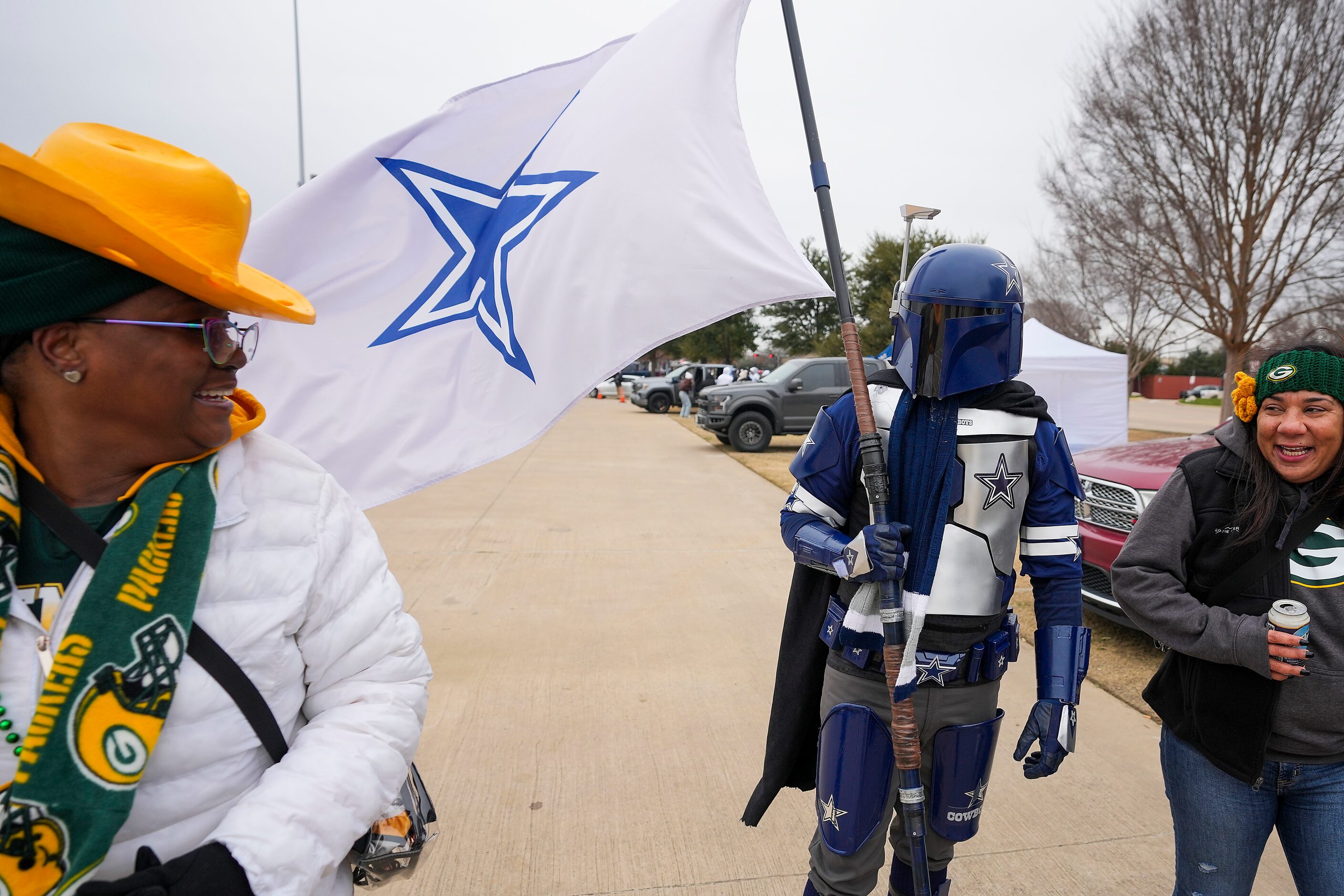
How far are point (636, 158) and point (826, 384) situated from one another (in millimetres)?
11990

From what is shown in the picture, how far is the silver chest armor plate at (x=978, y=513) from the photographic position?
199 cm

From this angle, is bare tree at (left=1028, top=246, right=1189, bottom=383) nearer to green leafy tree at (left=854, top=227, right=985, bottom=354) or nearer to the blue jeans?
green leafy tree at (left=854, top=227, right=985, bottom=354)

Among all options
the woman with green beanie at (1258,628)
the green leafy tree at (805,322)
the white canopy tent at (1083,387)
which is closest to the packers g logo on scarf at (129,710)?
the woman with green beanie at (1258,628)

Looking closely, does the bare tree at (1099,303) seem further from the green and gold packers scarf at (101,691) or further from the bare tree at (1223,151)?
the green and gold packers scarf at (101,691)

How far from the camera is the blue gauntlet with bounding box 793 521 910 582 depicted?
1.90m

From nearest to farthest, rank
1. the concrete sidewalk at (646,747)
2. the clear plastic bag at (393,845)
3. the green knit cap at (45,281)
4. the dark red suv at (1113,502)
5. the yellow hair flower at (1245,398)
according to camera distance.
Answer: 1. the green knit cap at (45,281)
2. the clear plastic bag at (393,845)
3. the yellow hair flower at (1245,398)
4. the concrete sidewalk at (646,747)
5. the dark red suv at (1113,502)

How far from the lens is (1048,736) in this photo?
6.44 ft

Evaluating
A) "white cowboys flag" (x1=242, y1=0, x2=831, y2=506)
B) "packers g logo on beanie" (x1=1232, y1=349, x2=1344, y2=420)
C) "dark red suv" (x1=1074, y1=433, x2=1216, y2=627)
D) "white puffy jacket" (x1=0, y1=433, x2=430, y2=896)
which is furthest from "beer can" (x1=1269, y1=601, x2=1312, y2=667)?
"dark red suv" (x1=1074, y1=433, x2=1216, y2=627)

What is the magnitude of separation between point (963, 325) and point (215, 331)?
5.41ft

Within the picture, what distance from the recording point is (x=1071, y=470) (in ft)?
6.86

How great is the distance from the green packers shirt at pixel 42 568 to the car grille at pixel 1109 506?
464 centimetres

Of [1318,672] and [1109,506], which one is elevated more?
[1318,672]

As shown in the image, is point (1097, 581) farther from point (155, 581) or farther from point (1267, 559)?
point (155, 581)

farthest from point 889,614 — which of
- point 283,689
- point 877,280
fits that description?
point 877,280
